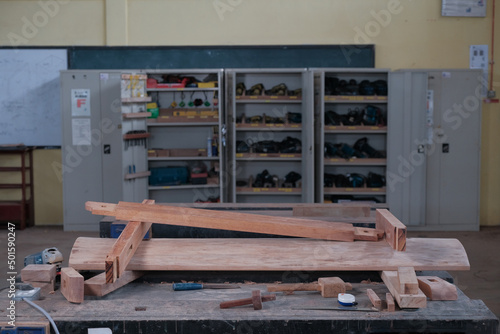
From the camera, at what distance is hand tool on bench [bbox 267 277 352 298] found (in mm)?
2141

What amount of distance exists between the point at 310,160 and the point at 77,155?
102 inches

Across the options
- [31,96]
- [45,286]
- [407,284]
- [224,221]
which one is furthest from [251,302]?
[31,96]

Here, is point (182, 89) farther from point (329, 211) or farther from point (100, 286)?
point (100, 286)

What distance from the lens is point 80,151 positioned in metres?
6.73

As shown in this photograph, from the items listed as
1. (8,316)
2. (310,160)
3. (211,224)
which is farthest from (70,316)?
(310,160)

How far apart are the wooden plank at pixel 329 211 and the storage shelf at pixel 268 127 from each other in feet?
12.1

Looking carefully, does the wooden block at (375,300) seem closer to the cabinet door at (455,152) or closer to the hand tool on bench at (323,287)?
the hand tool on bench at (323,287)

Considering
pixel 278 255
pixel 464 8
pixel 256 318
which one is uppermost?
pixel 464 8

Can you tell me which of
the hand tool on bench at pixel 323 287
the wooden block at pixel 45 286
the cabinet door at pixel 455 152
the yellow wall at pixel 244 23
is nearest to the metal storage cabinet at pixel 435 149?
the cabinet door at pixel 455 152

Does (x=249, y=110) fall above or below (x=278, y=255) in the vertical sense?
above

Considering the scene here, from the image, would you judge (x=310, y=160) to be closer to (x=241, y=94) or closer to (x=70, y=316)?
(x=241, y=94)

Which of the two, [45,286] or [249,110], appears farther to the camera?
[249,110]

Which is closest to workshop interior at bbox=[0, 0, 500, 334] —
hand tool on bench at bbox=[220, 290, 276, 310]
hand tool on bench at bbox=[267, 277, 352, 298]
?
hand tool on bench at bbox=[267, 277, 352, 298]

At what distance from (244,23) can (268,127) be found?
1339 mm
